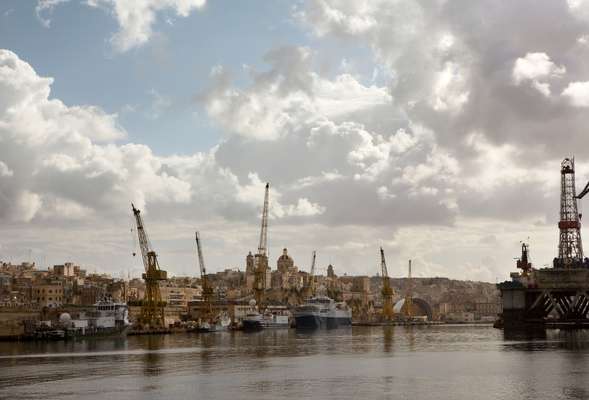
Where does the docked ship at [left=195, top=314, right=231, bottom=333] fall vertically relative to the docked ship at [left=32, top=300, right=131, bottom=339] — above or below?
below

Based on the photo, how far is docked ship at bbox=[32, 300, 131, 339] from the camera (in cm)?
13619

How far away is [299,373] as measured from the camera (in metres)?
70.1

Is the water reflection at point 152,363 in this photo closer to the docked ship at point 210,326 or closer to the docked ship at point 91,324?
the docked ship at point 91,324

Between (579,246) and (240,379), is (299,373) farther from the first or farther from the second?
(579,246)

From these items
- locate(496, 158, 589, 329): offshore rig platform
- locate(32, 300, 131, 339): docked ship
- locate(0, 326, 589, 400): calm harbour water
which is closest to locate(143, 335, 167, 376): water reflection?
locate(0, 326, 589, 400): calm harbour water

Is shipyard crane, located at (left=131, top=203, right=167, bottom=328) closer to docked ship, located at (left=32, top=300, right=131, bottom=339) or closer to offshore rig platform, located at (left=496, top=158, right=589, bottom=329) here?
docked ship, located at (left=32, top=300, right=131, bottom=339)

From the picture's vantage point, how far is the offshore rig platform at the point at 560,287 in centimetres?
14675

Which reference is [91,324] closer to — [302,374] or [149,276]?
[149,276]

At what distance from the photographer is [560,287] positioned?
147m

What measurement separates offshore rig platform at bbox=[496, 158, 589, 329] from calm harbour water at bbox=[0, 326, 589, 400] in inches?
1842

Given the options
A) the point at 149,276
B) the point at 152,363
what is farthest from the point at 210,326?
the point at 152,363

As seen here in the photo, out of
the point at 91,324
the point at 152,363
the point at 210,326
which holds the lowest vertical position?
the point at 210,326

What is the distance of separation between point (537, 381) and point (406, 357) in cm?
2862

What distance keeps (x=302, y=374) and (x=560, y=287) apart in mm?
90049
